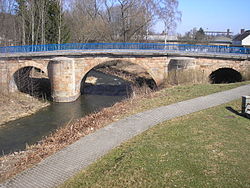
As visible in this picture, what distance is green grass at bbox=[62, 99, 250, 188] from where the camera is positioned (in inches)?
252

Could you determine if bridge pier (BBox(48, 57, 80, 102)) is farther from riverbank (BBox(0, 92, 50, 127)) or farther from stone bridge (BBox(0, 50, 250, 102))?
riverbank (BBox(0, 92, 50, 127))

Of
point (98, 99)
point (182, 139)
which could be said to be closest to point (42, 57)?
point (98, 99)

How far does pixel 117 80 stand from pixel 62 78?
403 inches

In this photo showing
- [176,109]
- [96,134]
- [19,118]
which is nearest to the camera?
[96,134]

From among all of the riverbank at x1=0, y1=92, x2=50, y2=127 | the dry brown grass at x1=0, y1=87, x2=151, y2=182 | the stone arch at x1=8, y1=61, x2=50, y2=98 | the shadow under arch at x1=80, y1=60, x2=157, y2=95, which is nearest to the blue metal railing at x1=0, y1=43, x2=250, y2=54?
the stone arch at x1=8, y1=61, x2=50, y2=98

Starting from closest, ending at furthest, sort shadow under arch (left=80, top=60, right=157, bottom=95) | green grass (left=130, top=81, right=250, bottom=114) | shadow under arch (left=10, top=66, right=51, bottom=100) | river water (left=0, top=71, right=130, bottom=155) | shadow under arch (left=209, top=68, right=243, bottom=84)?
1. green grass (left=130, top=81, right=250, bottom=114)
2. river water (left=0, top=71, right=130, bottom=155)
3. shadow under arch (left=10, top=66, right=51, bottom=100)
4. shadow under arch (left=209, top=68, right=243, bottom=84)
5. shadow under arch (left=80, top=60, right=157, bottom=95)

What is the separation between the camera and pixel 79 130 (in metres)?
10.8

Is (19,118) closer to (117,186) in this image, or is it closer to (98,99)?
(98,99)

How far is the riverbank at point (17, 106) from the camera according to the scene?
1845 cm

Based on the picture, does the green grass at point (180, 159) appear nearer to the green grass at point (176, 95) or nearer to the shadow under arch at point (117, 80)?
the green grass at point (176, 95)

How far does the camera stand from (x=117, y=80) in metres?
31.6

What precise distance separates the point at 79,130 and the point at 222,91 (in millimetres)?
9151

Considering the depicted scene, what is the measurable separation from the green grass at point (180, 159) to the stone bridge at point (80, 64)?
38.1ft

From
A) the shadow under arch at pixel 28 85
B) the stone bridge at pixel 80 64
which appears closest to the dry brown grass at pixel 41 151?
the stone bridge at pixel 80 64
